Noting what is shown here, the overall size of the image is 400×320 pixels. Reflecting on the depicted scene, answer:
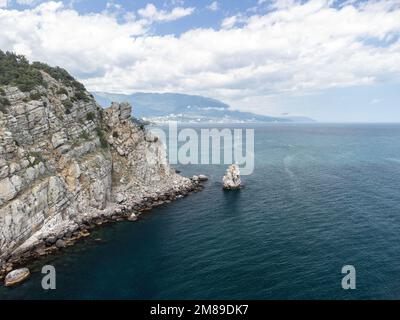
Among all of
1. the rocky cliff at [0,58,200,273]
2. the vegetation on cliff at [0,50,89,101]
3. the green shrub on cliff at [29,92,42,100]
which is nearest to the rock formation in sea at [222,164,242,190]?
the rocky cliff at [0,58,200,273]

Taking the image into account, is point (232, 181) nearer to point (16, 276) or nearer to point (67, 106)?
point (67, 106)

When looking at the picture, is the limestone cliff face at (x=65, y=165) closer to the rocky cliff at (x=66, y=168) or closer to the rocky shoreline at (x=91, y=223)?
the rocky cliff at (x=66, y=168)

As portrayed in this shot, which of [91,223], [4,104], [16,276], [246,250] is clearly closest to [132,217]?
[91,223]

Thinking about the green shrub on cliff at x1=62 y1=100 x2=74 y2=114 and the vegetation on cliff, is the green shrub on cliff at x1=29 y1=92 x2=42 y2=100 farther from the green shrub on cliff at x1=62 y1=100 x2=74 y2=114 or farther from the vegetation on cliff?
the green shrub on cliff at x1=62 y1=100 x2=74 y2=114

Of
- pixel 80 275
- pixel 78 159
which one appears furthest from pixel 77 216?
pixel 80 275

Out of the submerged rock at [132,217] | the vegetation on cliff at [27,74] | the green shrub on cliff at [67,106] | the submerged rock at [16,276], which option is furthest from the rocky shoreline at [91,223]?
the vegetation on cliff at [27,74]
